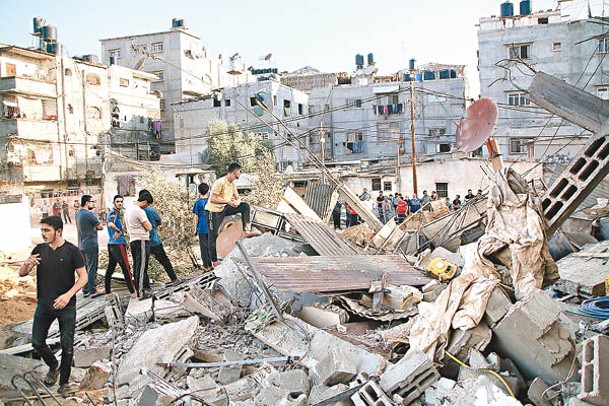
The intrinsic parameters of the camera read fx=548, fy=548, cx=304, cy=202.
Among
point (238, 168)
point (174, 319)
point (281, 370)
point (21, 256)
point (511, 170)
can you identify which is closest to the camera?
point (281, 370)

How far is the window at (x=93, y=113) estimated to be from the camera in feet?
129

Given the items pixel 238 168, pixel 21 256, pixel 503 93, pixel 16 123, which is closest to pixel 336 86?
pixel 503 93

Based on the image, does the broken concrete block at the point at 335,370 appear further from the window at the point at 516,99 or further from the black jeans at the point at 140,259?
the window at the point at 516,99

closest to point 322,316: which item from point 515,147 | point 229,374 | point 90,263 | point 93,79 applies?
point 229,374

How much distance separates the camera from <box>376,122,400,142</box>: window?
1608 inches

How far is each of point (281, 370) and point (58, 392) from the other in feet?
7.39

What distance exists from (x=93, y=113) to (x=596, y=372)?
4082cm

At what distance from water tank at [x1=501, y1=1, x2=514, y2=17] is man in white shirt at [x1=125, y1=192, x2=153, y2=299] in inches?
1312

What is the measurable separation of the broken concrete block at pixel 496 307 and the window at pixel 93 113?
39.2 m

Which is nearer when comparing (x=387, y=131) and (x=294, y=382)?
(x=294, y=382)

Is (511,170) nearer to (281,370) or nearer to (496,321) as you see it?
(496,321)

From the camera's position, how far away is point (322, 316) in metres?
6.14

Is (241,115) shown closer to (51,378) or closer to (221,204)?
(221,204)

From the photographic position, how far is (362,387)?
4285 mm
